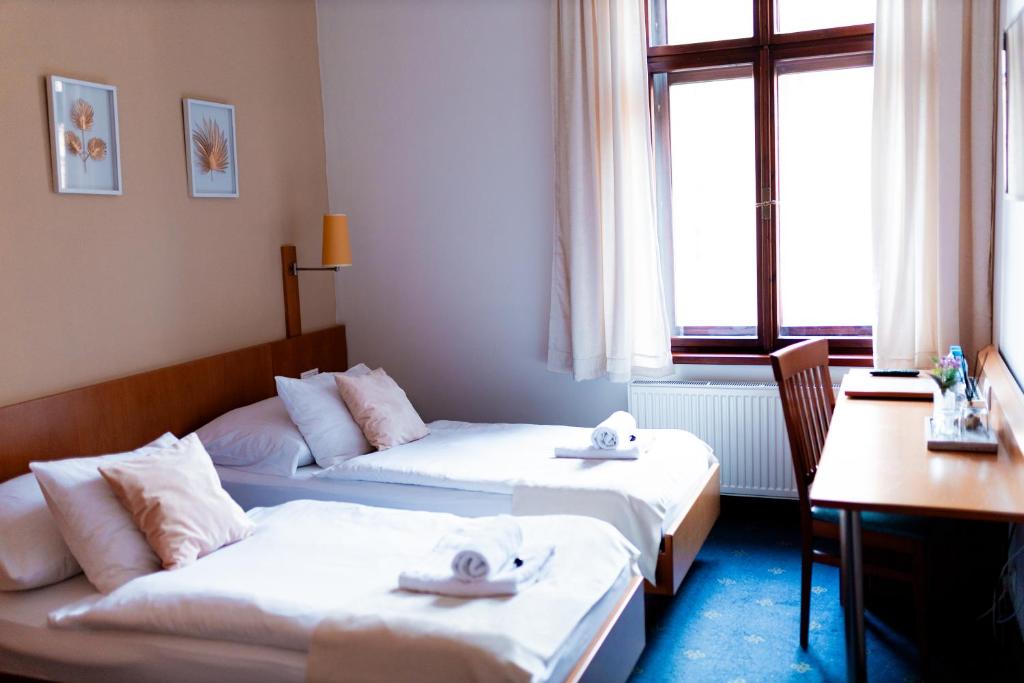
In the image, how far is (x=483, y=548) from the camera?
224cm

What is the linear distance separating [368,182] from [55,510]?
2.53 meters

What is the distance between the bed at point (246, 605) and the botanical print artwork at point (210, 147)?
1206 millimetres

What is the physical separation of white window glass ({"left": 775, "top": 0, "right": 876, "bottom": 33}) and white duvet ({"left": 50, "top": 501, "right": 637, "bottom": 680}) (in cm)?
251

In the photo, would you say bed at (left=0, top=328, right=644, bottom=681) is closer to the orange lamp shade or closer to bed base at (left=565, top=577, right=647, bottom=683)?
bed base at (left=565, top=577, right=647, bottom=683)

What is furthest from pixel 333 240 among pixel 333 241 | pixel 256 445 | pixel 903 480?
pixel 903 480

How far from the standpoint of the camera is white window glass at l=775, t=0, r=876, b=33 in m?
3.91

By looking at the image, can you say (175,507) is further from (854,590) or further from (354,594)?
(854,590)

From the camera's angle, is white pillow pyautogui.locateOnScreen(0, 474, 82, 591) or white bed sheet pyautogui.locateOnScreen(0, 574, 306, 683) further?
white pillow pyautogui.locateOnScreen(0, 474, 82, 591)

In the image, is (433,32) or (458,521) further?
(433,32)

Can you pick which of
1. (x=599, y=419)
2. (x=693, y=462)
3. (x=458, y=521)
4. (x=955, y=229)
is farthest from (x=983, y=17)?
(x=458, y=521)

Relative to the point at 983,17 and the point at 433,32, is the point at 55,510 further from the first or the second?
the point at 983,17

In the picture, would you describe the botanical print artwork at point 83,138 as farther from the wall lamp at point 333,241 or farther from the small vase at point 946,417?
the small vase at point 946,417

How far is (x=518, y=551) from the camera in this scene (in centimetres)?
240

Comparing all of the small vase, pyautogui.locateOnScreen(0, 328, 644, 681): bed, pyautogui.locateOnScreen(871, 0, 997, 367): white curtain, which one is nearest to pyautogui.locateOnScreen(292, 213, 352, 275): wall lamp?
pyautogui.locateOnScreen(0, 328, 644, 681): bed
